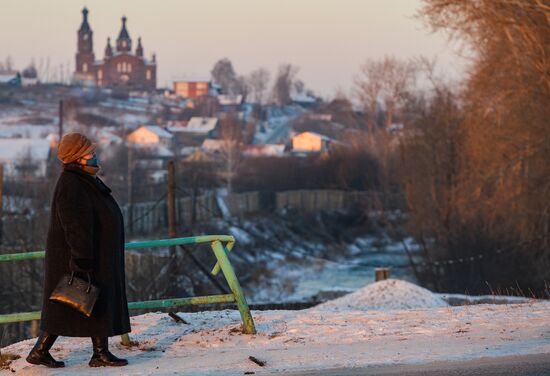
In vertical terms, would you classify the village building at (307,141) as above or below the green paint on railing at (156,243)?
above

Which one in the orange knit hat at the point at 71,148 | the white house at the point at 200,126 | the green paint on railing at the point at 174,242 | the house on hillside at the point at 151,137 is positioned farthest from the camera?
the white house at the point at 200,126

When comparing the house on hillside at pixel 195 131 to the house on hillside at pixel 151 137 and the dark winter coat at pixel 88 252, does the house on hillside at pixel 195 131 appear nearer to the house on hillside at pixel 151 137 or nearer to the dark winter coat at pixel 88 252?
the house on hillside at pixel 151 137

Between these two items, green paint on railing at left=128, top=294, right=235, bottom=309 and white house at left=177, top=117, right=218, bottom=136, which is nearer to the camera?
green paint on railing at left=128, top=294, right=235, bottom=309

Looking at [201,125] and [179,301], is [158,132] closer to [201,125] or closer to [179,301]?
[201,125]

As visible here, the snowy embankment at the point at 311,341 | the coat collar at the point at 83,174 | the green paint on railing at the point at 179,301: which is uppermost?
the coat collar at the point at 83,174

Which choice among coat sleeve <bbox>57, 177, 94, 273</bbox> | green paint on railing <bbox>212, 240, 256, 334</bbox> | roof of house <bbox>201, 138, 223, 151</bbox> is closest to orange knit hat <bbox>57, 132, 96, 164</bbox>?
coat sleeve <bbox>57, 177, 94, 273</bbox>

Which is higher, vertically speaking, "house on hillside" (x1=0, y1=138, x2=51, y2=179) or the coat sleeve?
"house on hillside" (x1=0, y1=138, x2=51, y2=179)

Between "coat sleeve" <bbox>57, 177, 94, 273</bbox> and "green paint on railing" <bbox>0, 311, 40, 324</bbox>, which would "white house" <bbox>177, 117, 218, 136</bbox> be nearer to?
"green paint on railing" <bbox>0, 311, 40, 324</bbox>

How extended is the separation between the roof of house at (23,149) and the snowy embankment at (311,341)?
86.8 m

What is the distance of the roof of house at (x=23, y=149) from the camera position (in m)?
98.4

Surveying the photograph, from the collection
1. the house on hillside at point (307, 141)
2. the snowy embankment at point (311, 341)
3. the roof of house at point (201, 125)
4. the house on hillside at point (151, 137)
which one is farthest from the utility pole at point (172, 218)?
the roof of house at point (201, 125)

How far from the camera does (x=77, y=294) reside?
748 centimetres

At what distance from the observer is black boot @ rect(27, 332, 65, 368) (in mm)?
7711

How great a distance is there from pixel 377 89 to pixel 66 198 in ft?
286
